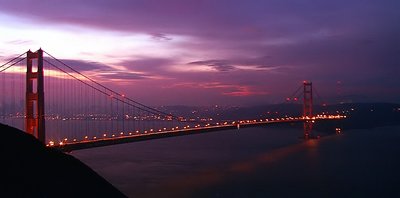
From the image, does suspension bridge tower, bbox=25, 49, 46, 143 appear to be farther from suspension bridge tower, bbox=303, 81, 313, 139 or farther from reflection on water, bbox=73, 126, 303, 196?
suspension bridge tower, bbox=303, 81, 313, 139

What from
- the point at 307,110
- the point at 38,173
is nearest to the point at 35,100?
the point at 38,173

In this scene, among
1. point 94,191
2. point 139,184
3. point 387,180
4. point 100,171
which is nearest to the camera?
point 94,191

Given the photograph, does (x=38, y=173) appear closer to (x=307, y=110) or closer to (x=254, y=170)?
(x=254, y=170)

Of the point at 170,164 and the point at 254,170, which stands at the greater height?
the point at 170,164

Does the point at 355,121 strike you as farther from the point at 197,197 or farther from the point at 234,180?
the point at 197,197

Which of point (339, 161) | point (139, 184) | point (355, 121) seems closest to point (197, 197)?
point (139, 184)

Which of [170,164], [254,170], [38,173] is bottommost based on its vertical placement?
[254,170]
